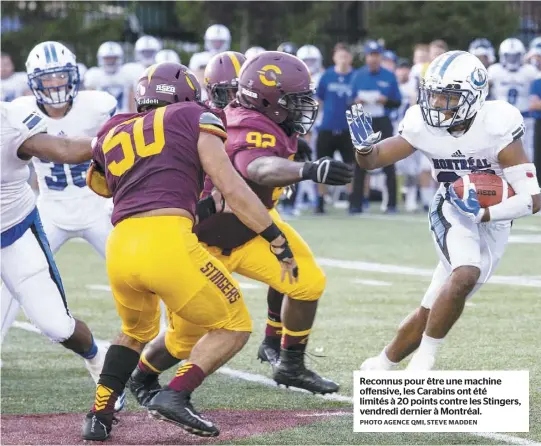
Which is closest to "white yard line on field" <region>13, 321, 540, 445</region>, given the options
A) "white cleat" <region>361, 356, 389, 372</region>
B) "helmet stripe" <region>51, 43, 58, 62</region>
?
"white cleat" <region>361, 356, 389, 372</region>

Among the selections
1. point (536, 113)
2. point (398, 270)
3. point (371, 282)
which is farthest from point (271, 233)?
point (536, 113)

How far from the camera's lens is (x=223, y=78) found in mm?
6582

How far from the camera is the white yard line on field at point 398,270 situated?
941 centimetres

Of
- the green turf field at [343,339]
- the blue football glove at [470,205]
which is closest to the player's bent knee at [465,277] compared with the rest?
the blue football glove at [470,205]

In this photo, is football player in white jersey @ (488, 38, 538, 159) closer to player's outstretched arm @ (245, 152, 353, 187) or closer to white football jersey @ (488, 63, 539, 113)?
white football jersey @ (488, 63, 539, 113)

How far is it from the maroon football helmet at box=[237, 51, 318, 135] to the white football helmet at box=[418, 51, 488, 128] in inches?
20.3

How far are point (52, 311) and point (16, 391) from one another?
0.80 meters

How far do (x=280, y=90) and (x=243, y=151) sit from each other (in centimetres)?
34

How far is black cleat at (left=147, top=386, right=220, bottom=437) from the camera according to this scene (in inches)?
→ 192

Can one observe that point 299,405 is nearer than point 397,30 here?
Yes

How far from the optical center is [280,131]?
5836 millimetres

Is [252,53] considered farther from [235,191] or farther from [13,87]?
[235,191]

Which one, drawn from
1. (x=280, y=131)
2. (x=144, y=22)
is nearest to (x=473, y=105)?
(x=280, y=131)

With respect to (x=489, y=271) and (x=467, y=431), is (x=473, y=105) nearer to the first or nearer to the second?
(x=489, y=271)
